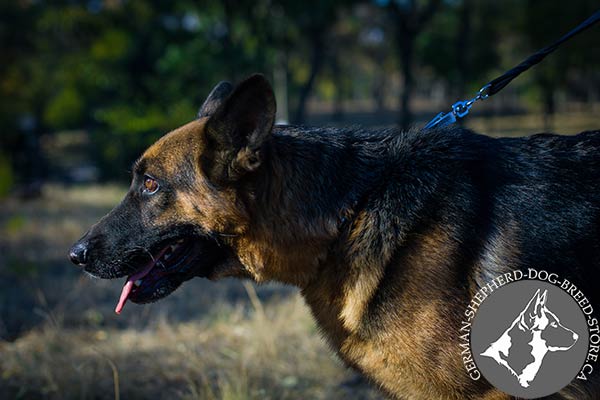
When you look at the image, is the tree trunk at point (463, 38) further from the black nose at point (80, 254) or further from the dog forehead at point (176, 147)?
the black nose at point (80, 254)

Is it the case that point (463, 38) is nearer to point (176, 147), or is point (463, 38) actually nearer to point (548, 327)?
point (176, 147)

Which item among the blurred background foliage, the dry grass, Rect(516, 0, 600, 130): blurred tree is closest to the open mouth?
the dry grass

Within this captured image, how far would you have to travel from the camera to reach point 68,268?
814 centimetres

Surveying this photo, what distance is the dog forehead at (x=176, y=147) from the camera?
2.91 meters

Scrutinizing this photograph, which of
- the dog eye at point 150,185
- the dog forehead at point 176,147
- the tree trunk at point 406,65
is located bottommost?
the tree trunk at point 406,65

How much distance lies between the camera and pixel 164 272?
3.00 meters

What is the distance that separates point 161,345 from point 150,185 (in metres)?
2.57

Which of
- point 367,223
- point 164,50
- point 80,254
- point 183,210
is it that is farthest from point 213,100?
point 164,50

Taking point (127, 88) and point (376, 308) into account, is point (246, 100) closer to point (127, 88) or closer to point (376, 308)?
point (376, 308)

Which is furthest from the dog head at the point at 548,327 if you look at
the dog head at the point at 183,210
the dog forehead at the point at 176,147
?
the dog forehead at the point at 176,147

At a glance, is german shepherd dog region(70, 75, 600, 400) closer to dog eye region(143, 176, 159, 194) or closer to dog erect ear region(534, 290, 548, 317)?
dog eye region(143, 176, 159, 194)

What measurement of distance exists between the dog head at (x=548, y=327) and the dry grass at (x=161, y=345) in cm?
159

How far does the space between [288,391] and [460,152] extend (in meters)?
2.34

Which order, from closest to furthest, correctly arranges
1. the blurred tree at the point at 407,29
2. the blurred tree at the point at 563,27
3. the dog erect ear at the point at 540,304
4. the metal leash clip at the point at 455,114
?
the dog erect ear at the point at 540,304
the metal leash clip at the point at 455,114
the blurred tree at the point at 563,27
the blurred tree at the point at 407,29
